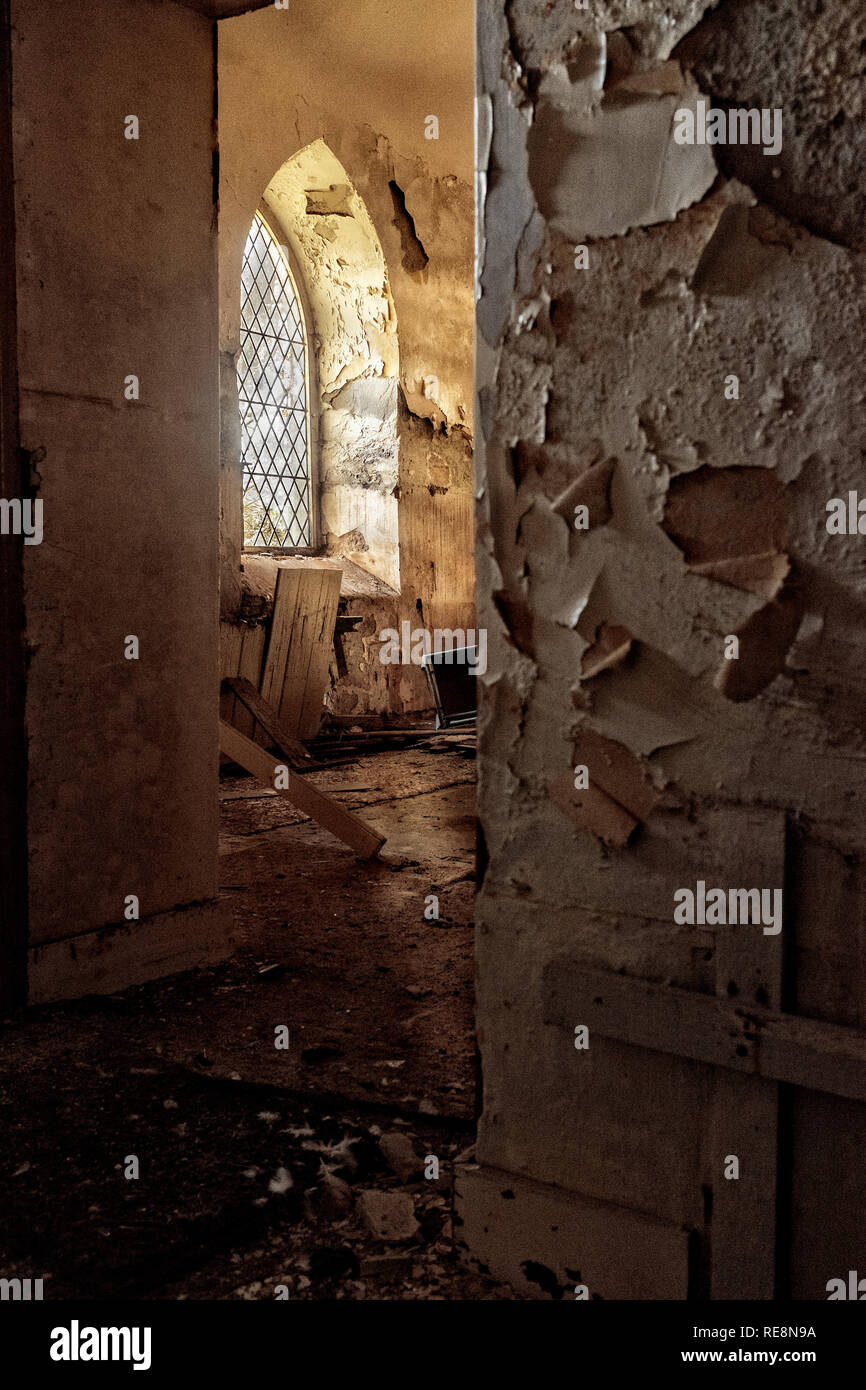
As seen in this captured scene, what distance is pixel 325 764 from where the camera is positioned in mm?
6398

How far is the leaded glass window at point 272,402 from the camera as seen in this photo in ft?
23.5

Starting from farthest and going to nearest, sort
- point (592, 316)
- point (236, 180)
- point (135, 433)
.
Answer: point (236, 180) < point (135, 433) < point (592, 316)

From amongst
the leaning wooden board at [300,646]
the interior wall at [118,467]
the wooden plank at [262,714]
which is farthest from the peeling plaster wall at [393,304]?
the interior wall at [118,467]

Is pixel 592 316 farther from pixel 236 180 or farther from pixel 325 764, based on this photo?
pixel 236 180

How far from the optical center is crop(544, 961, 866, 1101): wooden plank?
4.51 ft

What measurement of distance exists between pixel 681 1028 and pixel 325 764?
5.01m

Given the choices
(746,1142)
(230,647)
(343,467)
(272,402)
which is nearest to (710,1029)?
(746,1142)

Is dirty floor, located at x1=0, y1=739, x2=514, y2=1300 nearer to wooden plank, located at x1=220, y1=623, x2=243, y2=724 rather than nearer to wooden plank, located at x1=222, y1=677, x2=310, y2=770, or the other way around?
wooden plank, located at x1=222, y1=677, x2=310, y2=770

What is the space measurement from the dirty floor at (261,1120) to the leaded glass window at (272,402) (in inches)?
170

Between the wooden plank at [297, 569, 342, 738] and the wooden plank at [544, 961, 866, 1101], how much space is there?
5.50m

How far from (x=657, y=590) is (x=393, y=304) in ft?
22.0

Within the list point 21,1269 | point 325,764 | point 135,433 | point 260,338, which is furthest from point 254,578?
point 21,1269

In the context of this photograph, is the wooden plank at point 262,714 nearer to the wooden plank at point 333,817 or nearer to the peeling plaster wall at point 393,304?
the peeling plaster wall at point 393,304

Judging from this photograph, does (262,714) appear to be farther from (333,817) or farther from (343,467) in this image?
(343,467)
